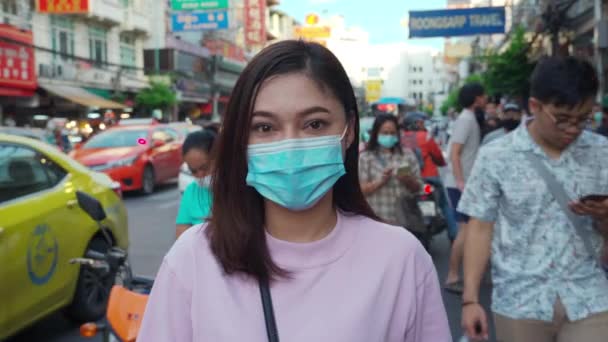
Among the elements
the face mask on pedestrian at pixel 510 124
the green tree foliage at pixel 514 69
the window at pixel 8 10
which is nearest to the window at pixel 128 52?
the window at pixel 8 10

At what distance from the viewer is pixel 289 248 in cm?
174

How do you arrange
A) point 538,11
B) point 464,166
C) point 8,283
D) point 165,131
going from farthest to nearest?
point 538,11 < point 165,131 < point 464,166 < point 8,283

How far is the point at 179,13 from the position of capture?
2478cm

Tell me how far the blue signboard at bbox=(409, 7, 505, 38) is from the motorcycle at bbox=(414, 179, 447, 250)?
8.33 m

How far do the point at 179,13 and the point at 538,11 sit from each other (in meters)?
12.6

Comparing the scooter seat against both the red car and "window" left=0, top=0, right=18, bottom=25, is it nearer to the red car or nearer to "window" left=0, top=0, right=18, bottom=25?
the red car

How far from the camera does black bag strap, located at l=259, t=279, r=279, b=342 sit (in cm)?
159

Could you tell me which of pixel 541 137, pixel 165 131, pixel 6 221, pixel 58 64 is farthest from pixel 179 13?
pixel 541 137

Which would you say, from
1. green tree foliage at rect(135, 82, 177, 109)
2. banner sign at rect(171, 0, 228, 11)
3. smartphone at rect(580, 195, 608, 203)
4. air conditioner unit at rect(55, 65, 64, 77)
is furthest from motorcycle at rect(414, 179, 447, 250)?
green tree foliage at rect(135, 82, 177, 109)

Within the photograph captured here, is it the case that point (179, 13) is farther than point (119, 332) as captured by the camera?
Yes

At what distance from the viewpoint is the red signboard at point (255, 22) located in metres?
50.6

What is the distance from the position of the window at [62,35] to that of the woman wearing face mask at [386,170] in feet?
83.1

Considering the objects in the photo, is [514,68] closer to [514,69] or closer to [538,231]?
[514,69]

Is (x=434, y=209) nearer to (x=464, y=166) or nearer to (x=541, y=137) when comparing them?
(x=464, y=166)
